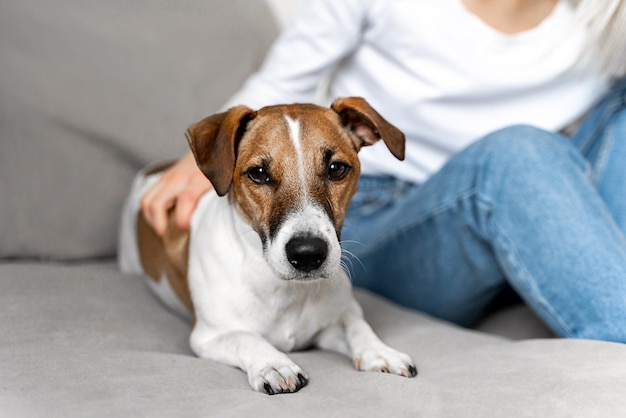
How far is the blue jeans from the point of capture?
5.40 ft

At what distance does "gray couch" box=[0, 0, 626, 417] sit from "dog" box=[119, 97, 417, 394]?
2.3 inches

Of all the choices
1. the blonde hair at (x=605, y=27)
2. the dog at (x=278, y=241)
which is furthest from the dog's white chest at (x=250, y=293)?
the blonde hair at (x=605, y=27)

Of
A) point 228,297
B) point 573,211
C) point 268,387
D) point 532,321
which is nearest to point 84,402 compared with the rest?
point 268,387

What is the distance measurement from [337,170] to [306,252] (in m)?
0.24

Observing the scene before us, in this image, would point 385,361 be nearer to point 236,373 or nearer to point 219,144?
point 236,373

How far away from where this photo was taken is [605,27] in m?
2.08

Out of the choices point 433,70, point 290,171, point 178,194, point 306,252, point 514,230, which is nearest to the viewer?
point 306,252

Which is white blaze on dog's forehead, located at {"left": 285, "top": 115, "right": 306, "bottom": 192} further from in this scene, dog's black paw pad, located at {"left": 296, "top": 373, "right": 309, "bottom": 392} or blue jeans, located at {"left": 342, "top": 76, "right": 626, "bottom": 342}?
blue jeans, located at {"left": 342, "top": 76, "right": 626, "bottom": 342}

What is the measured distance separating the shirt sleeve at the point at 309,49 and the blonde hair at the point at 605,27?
58 centimetres

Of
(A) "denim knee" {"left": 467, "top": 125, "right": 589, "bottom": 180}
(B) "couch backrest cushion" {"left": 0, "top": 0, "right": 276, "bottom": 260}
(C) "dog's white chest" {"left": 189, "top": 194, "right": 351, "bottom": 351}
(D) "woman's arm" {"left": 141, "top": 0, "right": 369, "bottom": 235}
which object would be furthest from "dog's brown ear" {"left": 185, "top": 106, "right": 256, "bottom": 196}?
(B) "couch backrest cushion" {"left": 0, "top": 0, "right": 276, "bottom": 260}

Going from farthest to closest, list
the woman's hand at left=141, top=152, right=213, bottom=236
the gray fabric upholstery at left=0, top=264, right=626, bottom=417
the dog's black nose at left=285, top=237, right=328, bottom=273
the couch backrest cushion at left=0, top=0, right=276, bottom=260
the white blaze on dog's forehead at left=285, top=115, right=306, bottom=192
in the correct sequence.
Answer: the couch backrest cushion at left=0, top=0, right=276, bottom=260, the woman's hand at left=141, top=152, right=213, bottom=236, the white blaze on dog's forehead at left=285, top=115, right=306, bottom=192, the dog's black nose at left=285, top=237, right=328, bottom=273, the gray fabric upholstery at left=0, top=264, right=626, bottom=417

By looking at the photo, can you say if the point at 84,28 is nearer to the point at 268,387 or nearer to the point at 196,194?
the point at 196,194

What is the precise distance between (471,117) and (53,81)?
1.21 meters

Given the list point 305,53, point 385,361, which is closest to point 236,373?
point 385,361
